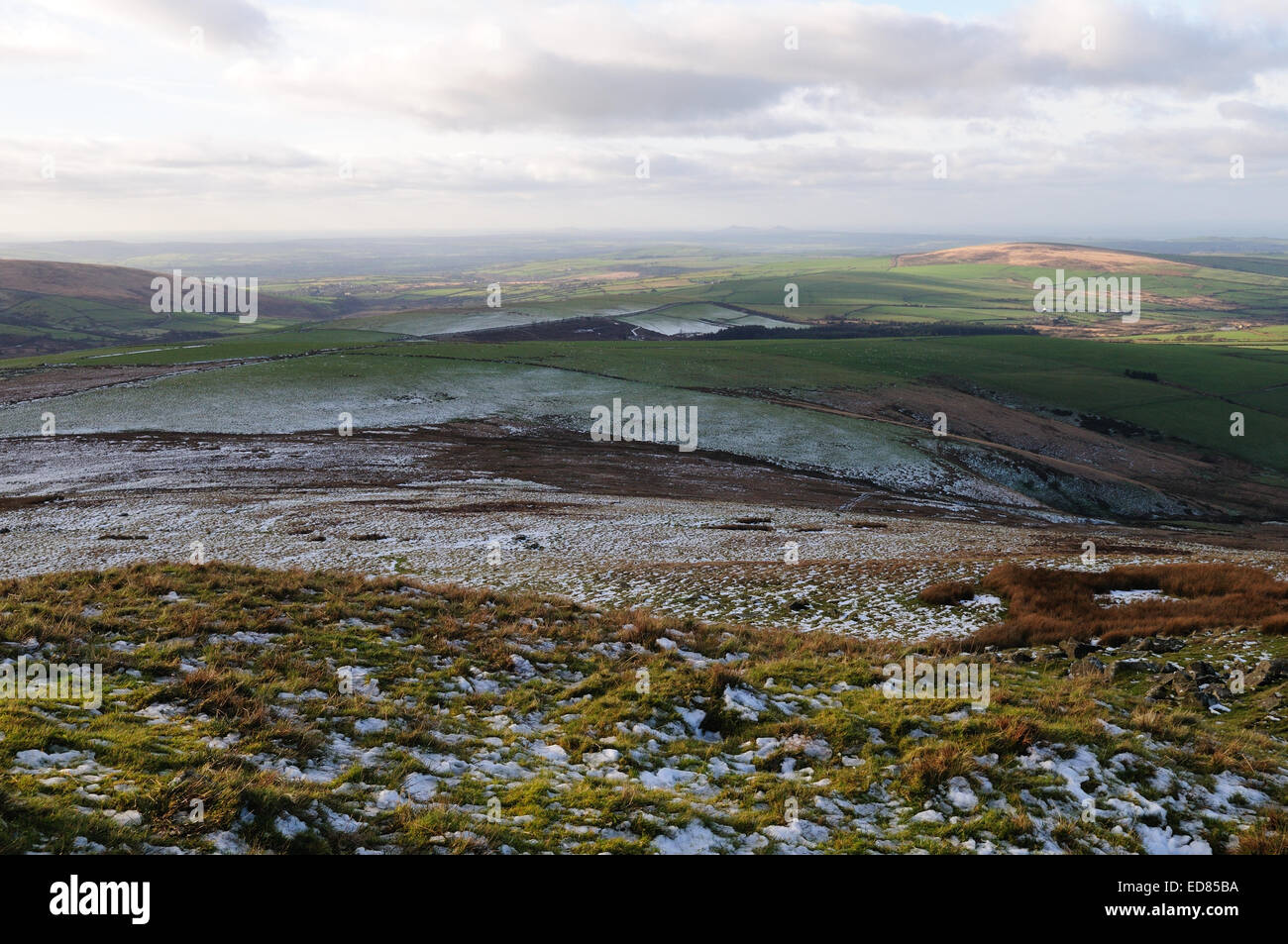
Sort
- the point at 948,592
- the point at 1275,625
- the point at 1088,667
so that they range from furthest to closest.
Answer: the point at 948,592
the point at 1275,625
the point at 1088,667

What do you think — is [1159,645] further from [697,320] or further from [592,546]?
[697,320]

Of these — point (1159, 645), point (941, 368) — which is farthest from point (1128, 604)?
point (941, 368)

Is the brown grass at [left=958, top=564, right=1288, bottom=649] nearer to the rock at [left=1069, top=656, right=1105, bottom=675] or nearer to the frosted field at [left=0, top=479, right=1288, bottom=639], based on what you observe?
the frosted field at [left=0, top=479, right=1288, bottom=639]

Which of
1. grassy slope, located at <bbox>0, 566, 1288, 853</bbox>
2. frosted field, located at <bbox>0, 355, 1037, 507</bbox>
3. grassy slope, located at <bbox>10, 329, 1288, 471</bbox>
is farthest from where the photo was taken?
grassy slope, located at <bbox>10, 329, 1288, 471</bbox>

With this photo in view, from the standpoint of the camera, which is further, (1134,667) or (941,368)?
(941,368)

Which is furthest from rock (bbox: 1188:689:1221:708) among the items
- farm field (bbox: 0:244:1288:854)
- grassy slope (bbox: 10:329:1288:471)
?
grassy slope (bbox: 10:329:1288:471)

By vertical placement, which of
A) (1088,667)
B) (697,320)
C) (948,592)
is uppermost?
(697,320)

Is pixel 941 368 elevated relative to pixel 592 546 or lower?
elevated
